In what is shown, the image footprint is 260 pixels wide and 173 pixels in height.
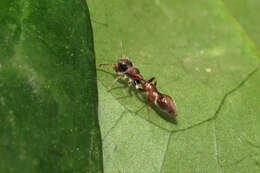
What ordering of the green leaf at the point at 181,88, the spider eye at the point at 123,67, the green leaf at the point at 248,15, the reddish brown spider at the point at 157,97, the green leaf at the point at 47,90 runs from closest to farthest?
1. the green leaf at the point at 47,90
2. the green leaf at the point at 181,88
3. the reddish brown spider at the point at 157,97
4. the spider eye at the point at 123,67
5. the green leaf at the point at 248,15

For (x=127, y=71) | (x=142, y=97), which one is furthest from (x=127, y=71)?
(x=142, y=97)

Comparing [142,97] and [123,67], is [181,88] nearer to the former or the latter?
[142,97]

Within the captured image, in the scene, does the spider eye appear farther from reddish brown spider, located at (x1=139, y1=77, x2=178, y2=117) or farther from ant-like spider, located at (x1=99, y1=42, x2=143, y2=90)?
reddish brown spider, located at (x1=139, y1=77, x2=178, y2=117)

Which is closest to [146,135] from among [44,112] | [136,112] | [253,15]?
[136,112]

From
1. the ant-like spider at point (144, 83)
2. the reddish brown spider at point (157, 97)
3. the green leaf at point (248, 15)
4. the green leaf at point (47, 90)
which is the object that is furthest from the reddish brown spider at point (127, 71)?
the green leaf at point (248, 15)

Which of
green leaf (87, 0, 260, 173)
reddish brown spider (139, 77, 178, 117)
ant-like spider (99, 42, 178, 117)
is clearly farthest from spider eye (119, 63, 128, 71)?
reddish brown spider (139, 77, 178, 117)

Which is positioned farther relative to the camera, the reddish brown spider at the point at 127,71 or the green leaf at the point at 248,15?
the green leaf at the point at 248,15

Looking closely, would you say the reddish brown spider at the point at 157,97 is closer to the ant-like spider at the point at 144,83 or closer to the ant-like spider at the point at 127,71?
the ant-like spider at the point at 144,83
